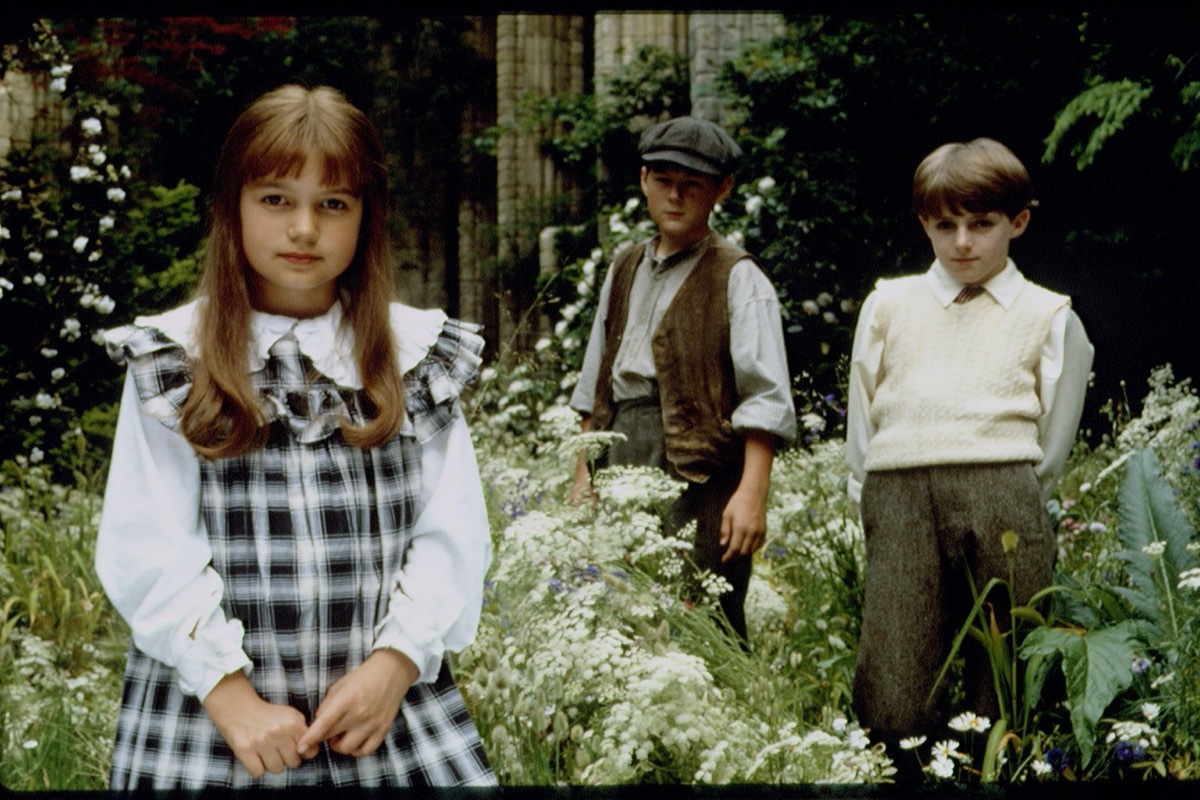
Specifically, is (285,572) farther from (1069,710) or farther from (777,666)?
(1069,710)

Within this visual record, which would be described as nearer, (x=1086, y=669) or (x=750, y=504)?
(x=1086, y=669)

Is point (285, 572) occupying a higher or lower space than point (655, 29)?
lower

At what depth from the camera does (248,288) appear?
1768 mm

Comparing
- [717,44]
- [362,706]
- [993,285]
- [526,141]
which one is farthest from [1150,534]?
[526,141]

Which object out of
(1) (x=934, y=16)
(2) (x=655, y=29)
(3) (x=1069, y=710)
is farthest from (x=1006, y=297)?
(2) (x=655, y=29)

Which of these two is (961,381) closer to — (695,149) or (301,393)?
(695,149)

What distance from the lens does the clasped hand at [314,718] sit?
1571mm

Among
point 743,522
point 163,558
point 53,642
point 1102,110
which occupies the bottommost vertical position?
point 53,642

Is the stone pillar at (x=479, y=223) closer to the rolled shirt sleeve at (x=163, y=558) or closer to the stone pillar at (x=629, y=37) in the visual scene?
the stone pillar at (x=629, y=37)

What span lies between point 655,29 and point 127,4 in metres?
6.31

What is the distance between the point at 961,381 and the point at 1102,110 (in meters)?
2.20

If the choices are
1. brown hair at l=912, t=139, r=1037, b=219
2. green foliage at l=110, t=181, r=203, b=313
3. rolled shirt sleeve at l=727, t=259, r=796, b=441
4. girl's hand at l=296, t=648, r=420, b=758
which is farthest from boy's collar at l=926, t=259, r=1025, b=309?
green foliage at l=110, t=181, r=203, b=313

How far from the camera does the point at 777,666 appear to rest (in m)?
3.01

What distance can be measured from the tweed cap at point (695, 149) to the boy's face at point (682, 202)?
0.04 meters
